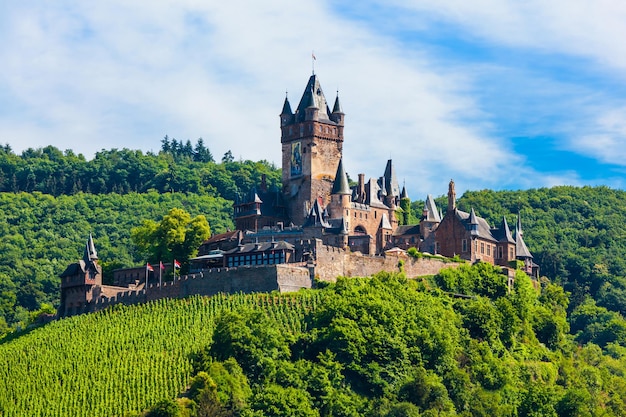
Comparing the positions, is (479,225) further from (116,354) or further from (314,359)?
(116,354)

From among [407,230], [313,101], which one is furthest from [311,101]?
[407,230]

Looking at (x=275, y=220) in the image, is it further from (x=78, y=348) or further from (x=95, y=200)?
(x=95, y=200)

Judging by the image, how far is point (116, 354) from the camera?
3211 inches

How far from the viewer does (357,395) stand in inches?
3044

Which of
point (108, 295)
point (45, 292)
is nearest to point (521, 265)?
point (108, 295)

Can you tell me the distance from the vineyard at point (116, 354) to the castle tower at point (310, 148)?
14149mm

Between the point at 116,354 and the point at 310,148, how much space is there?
23.3 m

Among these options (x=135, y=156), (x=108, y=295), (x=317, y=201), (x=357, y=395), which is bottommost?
(x=357, y=395)

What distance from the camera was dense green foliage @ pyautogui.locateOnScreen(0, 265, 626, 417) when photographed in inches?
→ 2963

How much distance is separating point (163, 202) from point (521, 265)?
56.2m

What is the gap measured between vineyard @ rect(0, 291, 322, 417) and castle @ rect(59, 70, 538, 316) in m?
1.84

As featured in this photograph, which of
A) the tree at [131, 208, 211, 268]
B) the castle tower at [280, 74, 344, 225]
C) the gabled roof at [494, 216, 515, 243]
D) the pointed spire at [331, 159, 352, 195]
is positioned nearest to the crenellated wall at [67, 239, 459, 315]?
the pointed spire at [331, 159, 352, 195]

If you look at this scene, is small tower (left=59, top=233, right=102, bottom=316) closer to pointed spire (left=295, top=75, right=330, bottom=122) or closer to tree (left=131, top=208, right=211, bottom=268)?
tree (left=131, top=208, right=211, bottom=268)

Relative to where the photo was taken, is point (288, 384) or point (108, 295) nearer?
point (288, 384)
